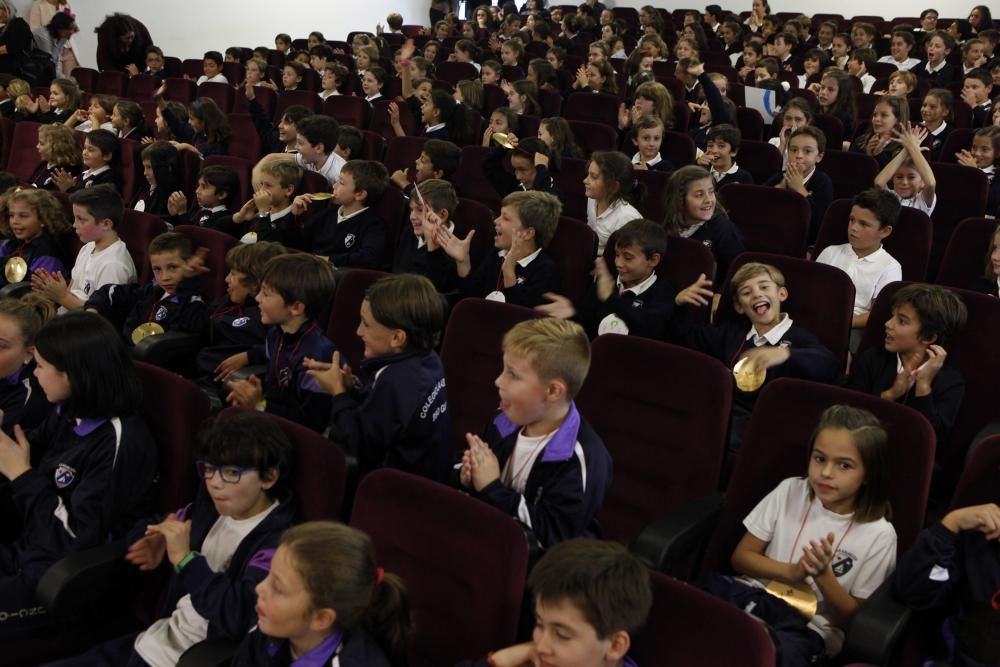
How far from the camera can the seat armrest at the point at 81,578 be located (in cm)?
184

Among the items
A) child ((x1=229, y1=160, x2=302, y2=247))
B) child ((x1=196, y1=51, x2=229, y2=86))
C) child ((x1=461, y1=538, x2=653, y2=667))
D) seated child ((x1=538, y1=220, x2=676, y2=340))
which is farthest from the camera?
child ((x1=196, y1=51, x2=229, y2=86))

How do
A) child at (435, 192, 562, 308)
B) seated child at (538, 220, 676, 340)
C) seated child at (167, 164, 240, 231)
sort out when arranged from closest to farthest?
1. seated child at (538, 220, 676, 340)
2. child at (435, 192, 562, 308)
3. seated child at (167, 164, 240, 231)

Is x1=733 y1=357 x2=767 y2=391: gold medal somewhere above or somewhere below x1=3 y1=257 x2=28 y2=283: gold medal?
above

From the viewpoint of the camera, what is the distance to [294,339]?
2.65 metres

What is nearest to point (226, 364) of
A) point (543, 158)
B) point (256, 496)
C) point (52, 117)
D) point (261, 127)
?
point (256, 496)

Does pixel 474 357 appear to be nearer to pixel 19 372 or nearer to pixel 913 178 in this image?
pixel 19 372

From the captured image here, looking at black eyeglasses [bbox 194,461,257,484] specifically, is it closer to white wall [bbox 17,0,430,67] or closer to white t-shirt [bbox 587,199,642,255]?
white t-shirt [bbox 587,199,642,255]

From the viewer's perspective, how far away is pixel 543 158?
14.3 ft

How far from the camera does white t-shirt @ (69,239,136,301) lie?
141 inches

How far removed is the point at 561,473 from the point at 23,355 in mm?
1533

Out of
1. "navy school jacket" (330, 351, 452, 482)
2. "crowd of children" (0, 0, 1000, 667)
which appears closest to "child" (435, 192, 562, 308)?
"crowd of children" (0, 0, 1000, 667)

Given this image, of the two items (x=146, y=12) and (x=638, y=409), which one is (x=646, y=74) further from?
(x=146, y=12)

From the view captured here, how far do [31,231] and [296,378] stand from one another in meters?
1.92

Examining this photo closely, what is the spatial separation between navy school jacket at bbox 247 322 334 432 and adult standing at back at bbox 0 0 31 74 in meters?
7.22
